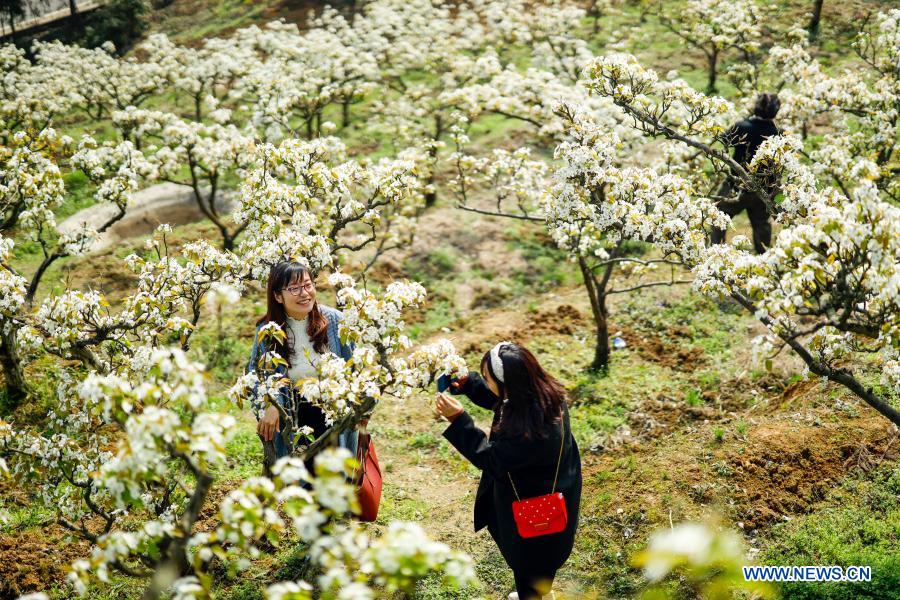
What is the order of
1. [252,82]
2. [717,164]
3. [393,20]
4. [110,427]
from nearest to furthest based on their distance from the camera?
[717,164] → [110,427] → [252,82] → [393,20]

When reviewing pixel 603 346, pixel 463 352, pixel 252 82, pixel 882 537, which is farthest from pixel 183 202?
pixel 882 537

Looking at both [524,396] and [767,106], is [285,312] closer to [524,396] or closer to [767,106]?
[524,396]

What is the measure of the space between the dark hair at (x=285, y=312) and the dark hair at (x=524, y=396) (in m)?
1.65

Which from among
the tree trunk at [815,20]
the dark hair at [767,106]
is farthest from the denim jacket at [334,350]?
the tree trunk at [815,20]

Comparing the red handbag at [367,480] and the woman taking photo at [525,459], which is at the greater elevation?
the woman taking photo at [525,459]

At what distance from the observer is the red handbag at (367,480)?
231 inches

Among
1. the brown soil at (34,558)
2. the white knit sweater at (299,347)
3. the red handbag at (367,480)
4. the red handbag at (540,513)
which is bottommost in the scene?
the brown soil at (34,558)

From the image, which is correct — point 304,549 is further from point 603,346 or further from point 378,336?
point 603,346

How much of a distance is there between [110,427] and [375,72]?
11019mm

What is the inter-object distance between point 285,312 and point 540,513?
251 cm

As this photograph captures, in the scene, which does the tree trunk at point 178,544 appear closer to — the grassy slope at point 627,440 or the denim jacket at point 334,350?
the denim jacket at point 334,350

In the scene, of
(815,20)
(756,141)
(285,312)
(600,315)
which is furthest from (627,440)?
(815,20)

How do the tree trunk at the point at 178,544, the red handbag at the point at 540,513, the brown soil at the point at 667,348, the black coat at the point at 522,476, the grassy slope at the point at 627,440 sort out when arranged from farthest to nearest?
the brown soil at the point at 667,348
the grassy slope at the point at 627,440
the red handbag at the point at 540,513
the black coat at the point at 522,476
the tree trunk at the point at 178,544

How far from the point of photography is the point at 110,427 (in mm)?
8562
